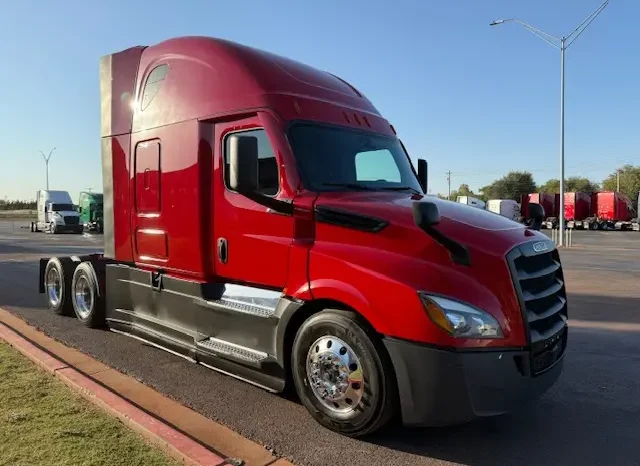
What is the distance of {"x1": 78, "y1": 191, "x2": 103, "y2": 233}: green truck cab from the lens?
134 ft

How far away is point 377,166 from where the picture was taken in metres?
5.07

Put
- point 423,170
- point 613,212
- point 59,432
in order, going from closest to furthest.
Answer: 1. point 59,432
2. point 423,170
3. point 613,212

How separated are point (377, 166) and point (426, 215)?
159 centimetres

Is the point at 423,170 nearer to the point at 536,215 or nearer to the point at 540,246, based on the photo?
the point at 536,215

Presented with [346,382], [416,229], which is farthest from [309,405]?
[416,229]

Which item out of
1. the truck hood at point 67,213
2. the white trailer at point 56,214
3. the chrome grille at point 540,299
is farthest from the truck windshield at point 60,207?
the chrome grille at point 540,299

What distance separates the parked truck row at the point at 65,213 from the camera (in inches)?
1506

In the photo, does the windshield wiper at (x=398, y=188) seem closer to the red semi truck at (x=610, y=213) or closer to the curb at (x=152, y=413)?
the curb at (x=152, y=413)

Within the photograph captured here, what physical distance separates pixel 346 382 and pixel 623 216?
5364cm

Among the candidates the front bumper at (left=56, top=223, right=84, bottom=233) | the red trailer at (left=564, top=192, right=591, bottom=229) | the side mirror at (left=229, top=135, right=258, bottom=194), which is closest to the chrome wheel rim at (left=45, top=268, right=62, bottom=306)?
the side mirror at (left=229, top=135, right=258, bottom=194)

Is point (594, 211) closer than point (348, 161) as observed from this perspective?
No

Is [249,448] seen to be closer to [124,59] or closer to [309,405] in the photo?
[309,405]

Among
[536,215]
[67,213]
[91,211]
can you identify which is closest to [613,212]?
[91,211]

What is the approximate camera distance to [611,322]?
798 cm
